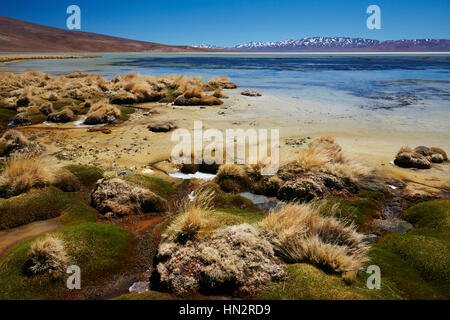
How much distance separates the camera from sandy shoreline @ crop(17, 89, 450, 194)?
11.1 metres

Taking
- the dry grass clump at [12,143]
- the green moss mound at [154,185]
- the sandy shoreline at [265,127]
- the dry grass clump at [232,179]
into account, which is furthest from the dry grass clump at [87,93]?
the dry grass clump at [232,179]

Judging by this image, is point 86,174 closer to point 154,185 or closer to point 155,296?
point 154,185

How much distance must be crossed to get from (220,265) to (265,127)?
498 inches

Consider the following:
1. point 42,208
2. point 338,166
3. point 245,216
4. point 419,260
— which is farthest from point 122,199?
point 338,166

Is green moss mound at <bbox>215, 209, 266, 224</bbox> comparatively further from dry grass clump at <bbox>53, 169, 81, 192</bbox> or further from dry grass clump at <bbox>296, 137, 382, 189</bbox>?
dry grass clump at <bbox>53, 169, 81, 192</bbox>

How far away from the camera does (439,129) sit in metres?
16.1

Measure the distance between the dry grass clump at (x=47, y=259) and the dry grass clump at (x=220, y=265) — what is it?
4.91 feet

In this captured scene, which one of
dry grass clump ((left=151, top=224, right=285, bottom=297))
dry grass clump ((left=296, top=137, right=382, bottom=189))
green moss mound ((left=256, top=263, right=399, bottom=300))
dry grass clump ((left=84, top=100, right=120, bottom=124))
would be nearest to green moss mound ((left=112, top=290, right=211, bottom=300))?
dry grass clump ((left=151, top=224, right=285, bottom=297))

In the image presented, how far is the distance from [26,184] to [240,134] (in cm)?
980

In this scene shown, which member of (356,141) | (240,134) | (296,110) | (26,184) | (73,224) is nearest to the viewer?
(73,224)

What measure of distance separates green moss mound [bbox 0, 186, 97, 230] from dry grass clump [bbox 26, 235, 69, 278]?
1.87 meters

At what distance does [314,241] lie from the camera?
16.4 feet
